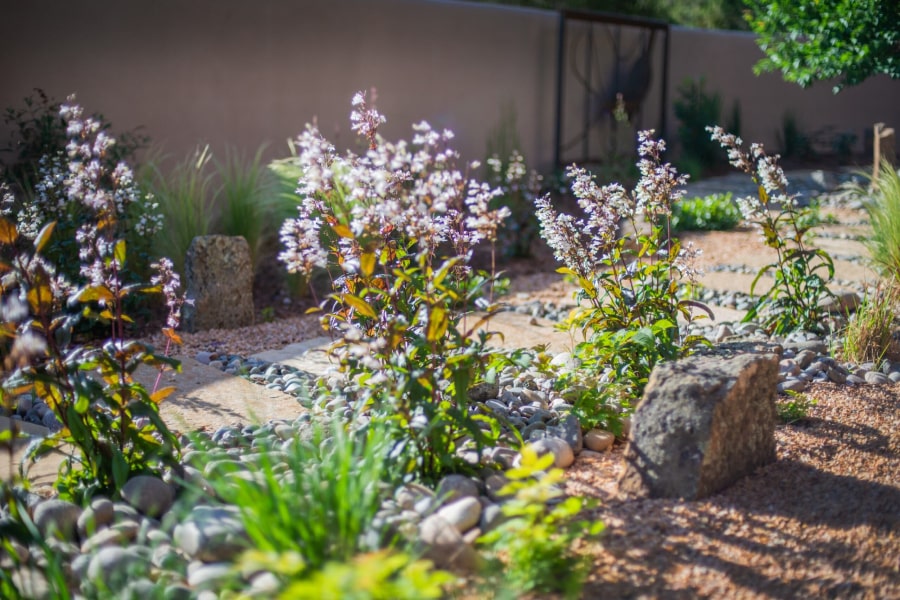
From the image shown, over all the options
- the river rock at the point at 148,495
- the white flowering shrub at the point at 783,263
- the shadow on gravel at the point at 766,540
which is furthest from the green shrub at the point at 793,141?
the river rock at the point at 148,495

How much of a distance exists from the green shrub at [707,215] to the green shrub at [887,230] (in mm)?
2119

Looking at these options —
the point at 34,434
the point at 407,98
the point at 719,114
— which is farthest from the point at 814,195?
the point at 34,434

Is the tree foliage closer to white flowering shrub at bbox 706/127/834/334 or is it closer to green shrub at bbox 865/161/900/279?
green shrub at bbox 865/161/900/279

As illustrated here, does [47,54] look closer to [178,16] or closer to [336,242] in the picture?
[178,16]

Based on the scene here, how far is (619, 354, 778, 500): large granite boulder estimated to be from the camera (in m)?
2.30

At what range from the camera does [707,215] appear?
729 cm

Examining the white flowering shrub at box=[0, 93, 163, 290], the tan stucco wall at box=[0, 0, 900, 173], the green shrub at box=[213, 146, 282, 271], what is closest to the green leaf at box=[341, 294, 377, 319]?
the white flowering shrub at box=[0, 93, 163, 290]

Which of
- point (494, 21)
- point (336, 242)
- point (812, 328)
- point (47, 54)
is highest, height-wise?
point (494, 21)

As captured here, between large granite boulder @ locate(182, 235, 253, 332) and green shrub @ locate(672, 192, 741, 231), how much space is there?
387 centimetres

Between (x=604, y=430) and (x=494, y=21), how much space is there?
6.75 m

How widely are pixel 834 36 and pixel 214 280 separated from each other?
4687 mm

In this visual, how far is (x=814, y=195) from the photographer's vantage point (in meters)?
8.79

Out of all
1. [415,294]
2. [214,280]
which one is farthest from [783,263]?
[214,280]

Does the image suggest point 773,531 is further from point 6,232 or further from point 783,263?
point 6,232
